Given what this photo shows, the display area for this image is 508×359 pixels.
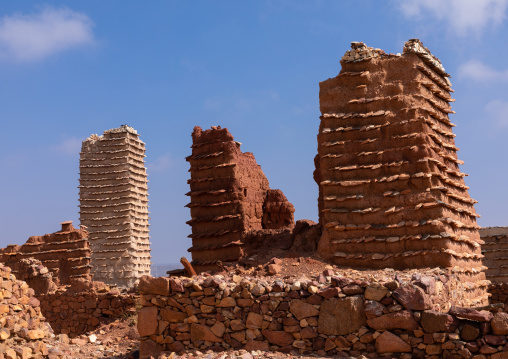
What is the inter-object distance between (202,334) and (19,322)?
150 inches

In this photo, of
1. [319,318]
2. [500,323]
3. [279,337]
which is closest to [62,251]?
[279,337]

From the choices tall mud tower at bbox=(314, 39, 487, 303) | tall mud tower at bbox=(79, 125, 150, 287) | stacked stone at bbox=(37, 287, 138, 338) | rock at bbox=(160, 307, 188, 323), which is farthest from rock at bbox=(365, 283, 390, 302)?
tall mud tower at bbox=(79, 125, 150, 287)

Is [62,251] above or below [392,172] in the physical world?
below

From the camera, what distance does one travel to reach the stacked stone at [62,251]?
23.3 metres

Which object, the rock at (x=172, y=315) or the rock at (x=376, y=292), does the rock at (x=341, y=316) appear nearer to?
the rock at (x=376, y=292)

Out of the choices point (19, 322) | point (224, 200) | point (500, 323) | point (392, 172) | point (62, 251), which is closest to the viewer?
point (500, 323)

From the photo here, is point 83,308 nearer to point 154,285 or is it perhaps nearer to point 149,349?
point 149,349

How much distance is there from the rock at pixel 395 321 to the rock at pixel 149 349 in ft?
13.8

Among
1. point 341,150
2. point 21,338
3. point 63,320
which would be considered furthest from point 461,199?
point 63,320

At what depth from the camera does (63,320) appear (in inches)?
743

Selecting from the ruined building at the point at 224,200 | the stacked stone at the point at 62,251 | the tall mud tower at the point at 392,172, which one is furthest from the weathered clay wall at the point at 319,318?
the stacked stone at the point at 62,251

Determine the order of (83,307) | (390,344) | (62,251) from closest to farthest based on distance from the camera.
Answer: (390,344) → (83,307) → (62,251)

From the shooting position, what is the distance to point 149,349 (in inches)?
444

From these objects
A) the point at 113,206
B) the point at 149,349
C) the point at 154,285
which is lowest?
the point at 149,349
